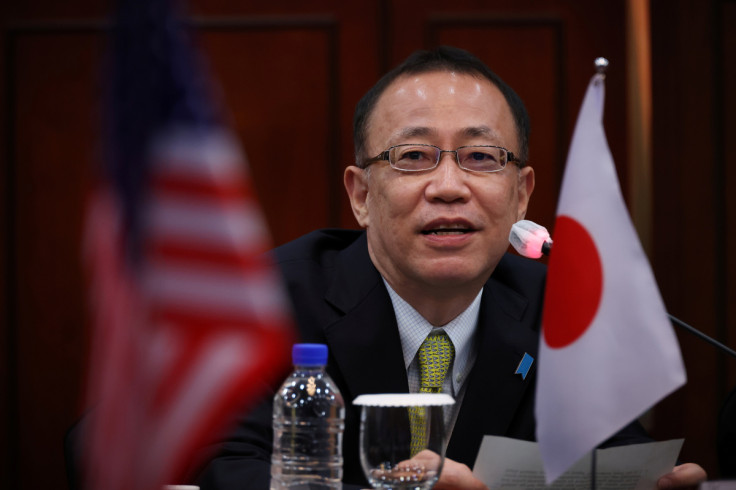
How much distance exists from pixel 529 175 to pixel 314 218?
45.8 inches

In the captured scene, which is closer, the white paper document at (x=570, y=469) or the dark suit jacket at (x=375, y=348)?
the white paper document at (x=570, y=469)

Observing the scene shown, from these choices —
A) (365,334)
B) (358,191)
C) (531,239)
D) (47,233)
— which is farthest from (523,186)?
(47,233)

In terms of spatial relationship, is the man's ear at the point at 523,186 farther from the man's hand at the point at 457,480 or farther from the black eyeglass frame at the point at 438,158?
the man's hand at the point at 457,480

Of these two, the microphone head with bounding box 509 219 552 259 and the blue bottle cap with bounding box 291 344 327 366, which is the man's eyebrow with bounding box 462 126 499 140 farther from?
the blue bottle cap with bounding box 291 344 327 366

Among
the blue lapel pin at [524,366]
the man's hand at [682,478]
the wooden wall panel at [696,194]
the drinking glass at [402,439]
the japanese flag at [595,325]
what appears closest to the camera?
the japanese flag at [595,325]

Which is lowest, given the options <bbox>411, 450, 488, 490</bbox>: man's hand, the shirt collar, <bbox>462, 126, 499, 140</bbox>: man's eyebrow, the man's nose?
<bbox>411, 450, 488, 490</bbox>: man's hand

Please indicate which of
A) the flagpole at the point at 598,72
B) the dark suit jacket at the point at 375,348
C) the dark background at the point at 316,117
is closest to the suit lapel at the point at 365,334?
the dark suit jacket at the point at 375,348

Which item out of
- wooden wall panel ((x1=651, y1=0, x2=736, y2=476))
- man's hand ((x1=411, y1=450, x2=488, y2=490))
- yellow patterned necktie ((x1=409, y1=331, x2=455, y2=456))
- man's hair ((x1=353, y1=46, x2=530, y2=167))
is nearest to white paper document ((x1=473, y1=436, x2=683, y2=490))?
man's hand ((x1=411, y1=450, x2=488, y2=490))

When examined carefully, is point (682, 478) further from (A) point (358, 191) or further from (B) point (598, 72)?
(A) point (358, 191)

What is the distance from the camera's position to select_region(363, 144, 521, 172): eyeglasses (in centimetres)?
170

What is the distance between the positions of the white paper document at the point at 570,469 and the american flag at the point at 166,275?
64 centimetres

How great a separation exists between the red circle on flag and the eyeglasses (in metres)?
0.65

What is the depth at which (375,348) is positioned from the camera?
5.63ft

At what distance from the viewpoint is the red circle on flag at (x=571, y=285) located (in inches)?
40.1
